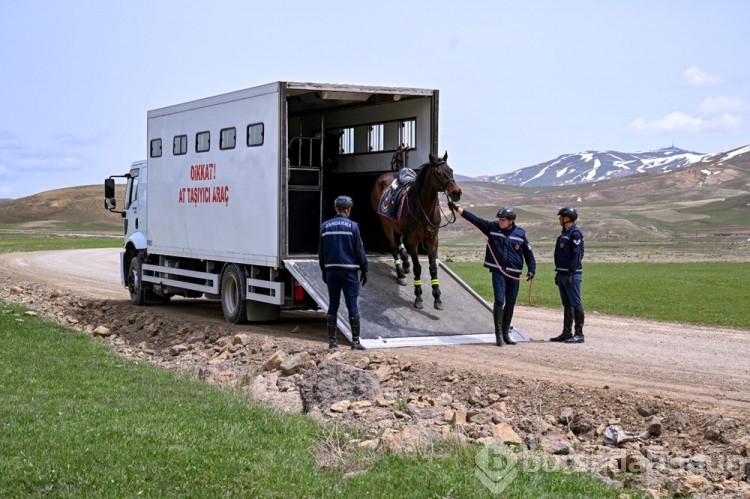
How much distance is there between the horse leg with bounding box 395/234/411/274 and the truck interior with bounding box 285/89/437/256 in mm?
1345

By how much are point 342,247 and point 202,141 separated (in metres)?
6.06

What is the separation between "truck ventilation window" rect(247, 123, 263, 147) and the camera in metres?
17.8

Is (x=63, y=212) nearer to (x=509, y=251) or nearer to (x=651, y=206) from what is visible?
(x=651, y=206)

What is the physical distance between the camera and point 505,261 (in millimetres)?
16141

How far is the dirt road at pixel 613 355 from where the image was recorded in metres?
12.5

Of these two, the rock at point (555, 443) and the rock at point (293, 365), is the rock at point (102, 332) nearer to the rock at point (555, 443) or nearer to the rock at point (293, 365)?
the rock at point (293, 365)

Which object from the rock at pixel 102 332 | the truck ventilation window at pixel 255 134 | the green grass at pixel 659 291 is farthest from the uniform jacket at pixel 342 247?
the green grass at pixel 659 291

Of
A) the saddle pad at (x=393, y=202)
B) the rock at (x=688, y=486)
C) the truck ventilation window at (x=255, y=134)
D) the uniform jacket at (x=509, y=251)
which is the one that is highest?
the truck ventilation window at (x=255, y=134)

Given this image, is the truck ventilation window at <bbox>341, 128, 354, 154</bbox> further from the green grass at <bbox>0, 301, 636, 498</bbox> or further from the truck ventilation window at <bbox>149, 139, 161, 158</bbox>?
the green grass at <bbox>0, 301, 636, 498</bbox>

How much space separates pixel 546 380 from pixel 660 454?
314cm

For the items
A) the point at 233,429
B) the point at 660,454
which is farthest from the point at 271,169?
the point at 660,454

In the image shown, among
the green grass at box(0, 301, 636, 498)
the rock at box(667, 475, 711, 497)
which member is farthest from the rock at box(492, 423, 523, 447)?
the rock at box(667, 475, 711, 497)

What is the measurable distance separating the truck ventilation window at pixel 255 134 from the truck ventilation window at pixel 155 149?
451cm

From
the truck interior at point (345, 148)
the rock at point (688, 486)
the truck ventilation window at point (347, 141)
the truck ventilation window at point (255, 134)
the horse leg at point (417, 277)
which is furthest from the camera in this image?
the truck ventilation window at point (347, 141)
